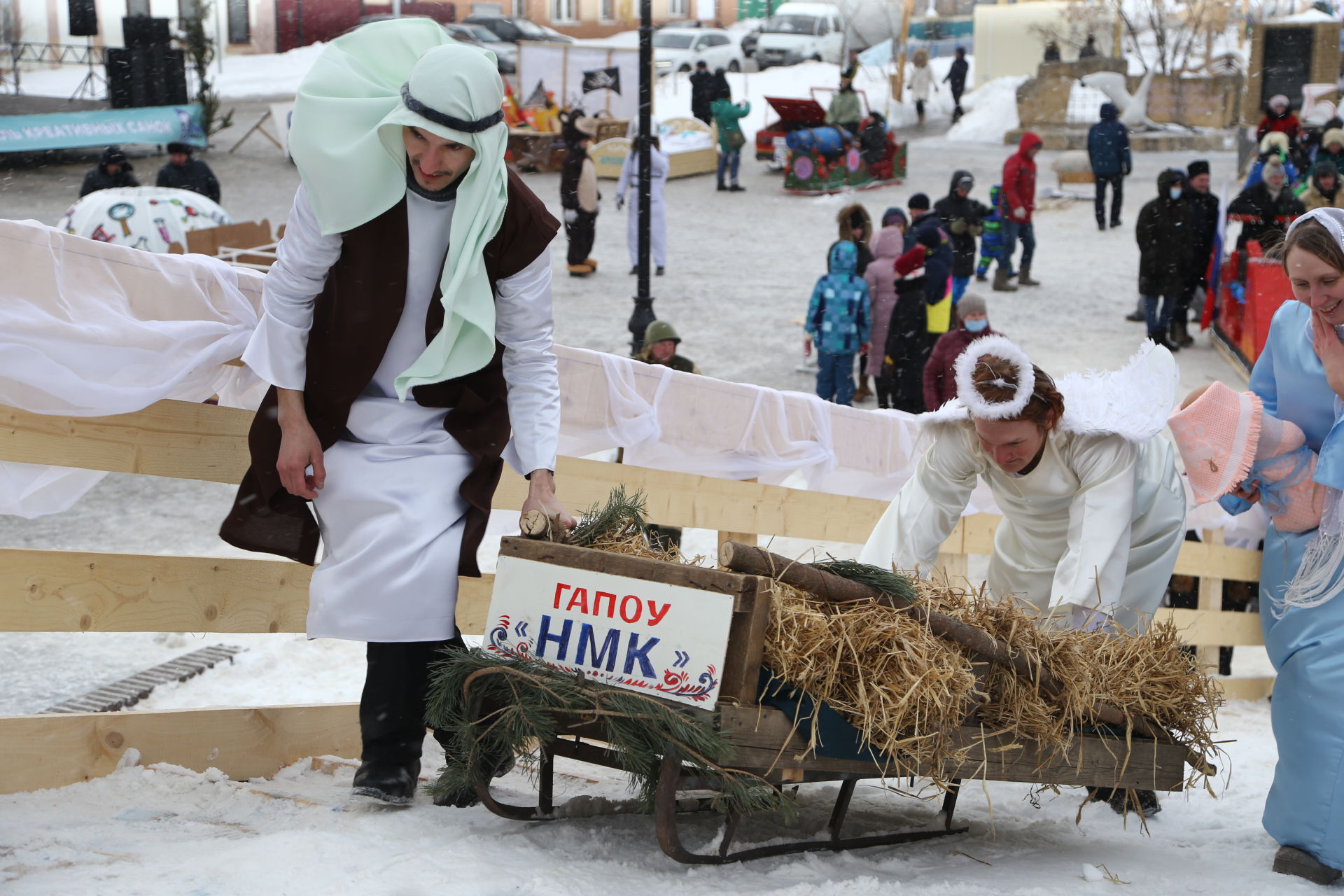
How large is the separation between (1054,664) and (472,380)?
5.09 ft

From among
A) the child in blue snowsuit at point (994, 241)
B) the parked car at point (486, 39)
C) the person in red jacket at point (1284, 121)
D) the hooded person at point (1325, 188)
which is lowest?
the child in blue snowsuit at point (994, 241)

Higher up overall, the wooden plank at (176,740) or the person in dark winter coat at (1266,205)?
the person in dark winter coat at (1266,205)

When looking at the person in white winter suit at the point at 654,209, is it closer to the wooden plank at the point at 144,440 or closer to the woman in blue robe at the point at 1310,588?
the woman in blue robe at the point at 1310,588

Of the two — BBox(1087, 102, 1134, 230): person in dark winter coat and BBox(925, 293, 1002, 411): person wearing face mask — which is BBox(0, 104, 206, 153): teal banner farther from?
BBox(925, 293, 1002, 411): person wearing face mask

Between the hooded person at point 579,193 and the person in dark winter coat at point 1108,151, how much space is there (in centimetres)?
705

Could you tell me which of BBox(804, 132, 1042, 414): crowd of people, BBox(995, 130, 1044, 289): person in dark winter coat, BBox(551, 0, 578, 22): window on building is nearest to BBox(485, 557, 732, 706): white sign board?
BBox(804, 132, 1042, 414): crowd of people

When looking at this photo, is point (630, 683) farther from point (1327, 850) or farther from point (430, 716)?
point (1327, 850)

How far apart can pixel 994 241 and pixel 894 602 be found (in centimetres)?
1313

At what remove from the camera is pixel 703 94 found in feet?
81.7

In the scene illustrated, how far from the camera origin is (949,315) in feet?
34.6

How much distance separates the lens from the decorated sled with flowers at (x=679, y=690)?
2674 millimetres

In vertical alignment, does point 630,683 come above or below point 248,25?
below

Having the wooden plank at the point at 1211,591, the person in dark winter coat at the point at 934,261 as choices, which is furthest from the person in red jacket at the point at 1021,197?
the wooden plank at the point at 1211,591

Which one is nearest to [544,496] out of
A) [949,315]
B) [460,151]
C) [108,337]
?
[460,151]
